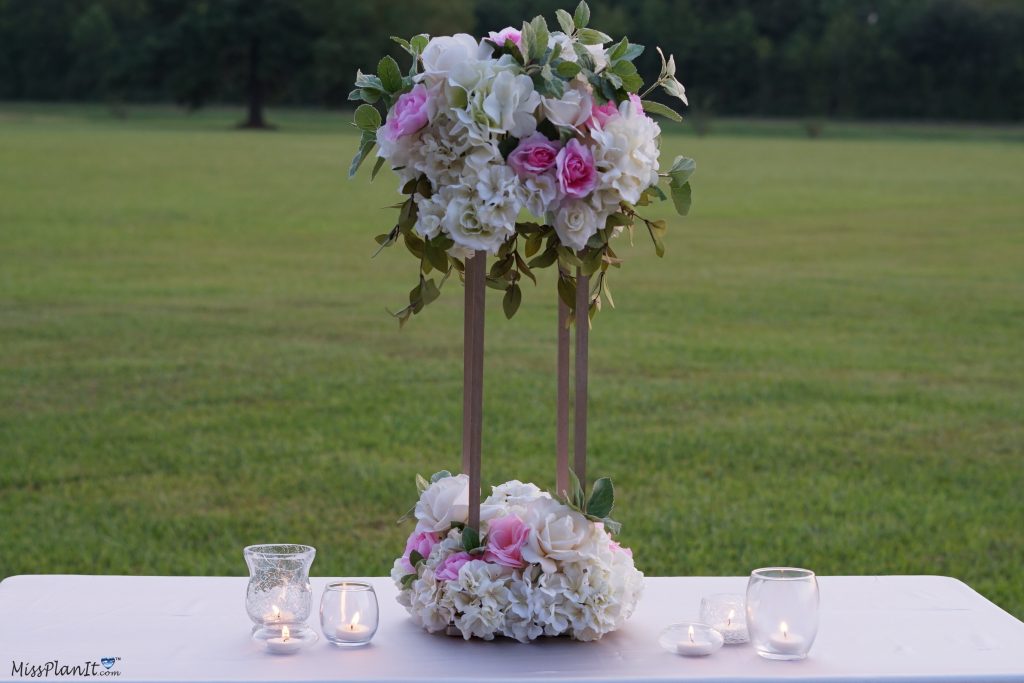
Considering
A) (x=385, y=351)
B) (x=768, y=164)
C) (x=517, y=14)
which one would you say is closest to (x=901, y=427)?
(x=385, y=351)

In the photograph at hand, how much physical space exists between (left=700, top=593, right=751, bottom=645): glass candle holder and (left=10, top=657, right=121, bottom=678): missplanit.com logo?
2.91 ft

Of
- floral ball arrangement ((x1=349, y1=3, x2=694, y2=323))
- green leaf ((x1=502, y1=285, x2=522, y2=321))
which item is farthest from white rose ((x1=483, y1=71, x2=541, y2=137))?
green leaf ((x1=502, y1=285, x2=522, y2=321))

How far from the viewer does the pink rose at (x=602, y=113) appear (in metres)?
2.20

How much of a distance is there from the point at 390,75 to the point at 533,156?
0.26 m

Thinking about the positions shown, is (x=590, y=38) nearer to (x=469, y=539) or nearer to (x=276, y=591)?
(x=469, y=539)

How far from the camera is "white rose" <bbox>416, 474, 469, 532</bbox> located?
2.29 metres

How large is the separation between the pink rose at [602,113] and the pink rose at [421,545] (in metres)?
0.69

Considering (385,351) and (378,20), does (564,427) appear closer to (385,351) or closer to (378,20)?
(385,351)

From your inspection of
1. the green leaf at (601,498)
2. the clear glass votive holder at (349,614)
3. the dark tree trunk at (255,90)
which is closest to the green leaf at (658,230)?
the green leaf at (601,498)

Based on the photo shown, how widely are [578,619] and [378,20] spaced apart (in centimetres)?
6227

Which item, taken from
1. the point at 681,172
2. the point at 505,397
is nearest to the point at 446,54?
the point at 681,172

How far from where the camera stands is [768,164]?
2936cm

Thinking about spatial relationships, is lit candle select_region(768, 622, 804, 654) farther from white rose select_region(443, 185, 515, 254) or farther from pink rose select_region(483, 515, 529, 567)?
white rose select_region(443, 185, 515, 254)

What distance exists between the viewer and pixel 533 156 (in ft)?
7.09
